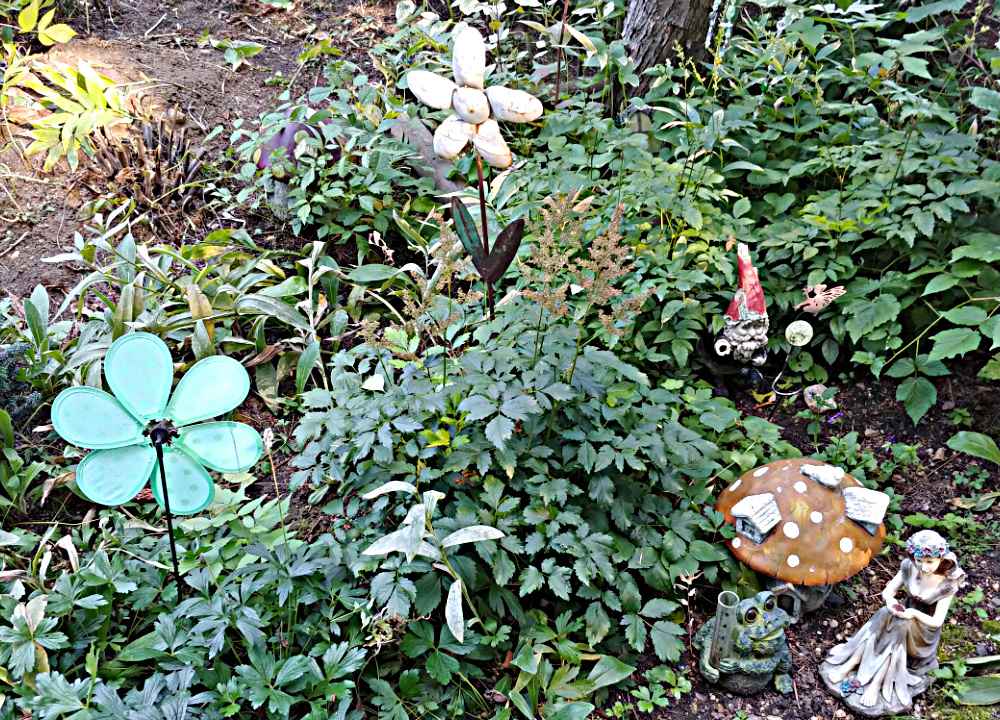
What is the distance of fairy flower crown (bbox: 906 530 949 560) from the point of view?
2.23 m

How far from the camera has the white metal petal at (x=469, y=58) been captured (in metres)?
2.32

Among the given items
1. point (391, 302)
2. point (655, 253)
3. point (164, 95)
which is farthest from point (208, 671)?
point (164, 95)

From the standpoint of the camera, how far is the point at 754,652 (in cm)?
237

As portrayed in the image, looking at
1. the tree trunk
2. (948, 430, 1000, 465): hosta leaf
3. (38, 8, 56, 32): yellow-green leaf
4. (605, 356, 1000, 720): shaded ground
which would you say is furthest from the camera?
(38, 8, 56, 32): yellow-green leaf

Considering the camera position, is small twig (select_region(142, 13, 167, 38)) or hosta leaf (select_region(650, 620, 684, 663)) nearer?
hosta leaf (select_region(650, 620, 684, 663))

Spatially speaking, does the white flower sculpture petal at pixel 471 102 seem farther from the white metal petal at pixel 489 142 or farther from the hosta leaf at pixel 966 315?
the hosta leaf at pixel 966 315

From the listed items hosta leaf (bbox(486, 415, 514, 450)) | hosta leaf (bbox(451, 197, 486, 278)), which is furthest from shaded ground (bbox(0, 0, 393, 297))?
hosta leaf (bbox(486, 415, 514, 450))

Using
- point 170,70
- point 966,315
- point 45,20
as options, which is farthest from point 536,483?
point 45,20

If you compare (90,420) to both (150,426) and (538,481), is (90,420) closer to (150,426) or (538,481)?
(150,426)

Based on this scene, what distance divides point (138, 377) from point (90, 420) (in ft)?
0.49

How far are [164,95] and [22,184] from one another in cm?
91

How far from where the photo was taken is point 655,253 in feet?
10.5

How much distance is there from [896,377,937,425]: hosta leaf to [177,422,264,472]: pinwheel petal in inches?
94.1

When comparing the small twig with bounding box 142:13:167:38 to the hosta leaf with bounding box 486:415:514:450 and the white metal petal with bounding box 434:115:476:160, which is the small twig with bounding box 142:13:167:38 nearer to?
the white metal petal with bounding box 434:115:476:160
